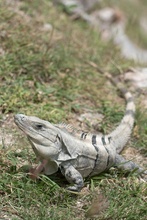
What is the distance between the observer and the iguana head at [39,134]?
413cm

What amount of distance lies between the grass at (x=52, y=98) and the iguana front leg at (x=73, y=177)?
0.30 ft

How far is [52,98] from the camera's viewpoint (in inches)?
237

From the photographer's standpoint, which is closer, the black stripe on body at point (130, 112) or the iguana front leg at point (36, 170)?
the iguana front leg at point (36, 170)

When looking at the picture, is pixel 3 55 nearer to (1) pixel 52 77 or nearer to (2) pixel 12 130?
(1) pixel 52 77

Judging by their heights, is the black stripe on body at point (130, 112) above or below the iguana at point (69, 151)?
below

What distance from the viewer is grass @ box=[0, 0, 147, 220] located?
4.17 meters

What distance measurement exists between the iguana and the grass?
0.12 meters

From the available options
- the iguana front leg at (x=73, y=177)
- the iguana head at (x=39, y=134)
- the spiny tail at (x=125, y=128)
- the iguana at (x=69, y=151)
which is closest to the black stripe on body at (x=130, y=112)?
the spiny tail at (x=125, y=128)

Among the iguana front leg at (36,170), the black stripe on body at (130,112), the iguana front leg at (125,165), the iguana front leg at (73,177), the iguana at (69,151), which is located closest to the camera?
the iguana front leg at (36,170)

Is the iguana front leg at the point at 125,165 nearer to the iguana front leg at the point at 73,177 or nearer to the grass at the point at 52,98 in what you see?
the grass at the point at 52,98

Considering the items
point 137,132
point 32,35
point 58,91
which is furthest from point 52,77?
point 137,132

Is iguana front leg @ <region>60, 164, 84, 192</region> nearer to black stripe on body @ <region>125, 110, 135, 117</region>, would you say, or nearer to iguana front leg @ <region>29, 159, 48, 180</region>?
iguana front leg @ <region>29, 159, 48, 180</region>

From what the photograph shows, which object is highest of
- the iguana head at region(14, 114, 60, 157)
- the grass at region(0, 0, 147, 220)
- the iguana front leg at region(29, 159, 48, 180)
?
the iguana head at region(14, 114, 60, 157)

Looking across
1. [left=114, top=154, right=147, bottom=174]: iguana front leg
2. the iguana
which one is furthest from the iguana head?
[left=114, top=154, right=147, bottom=174]: iguana front leg
